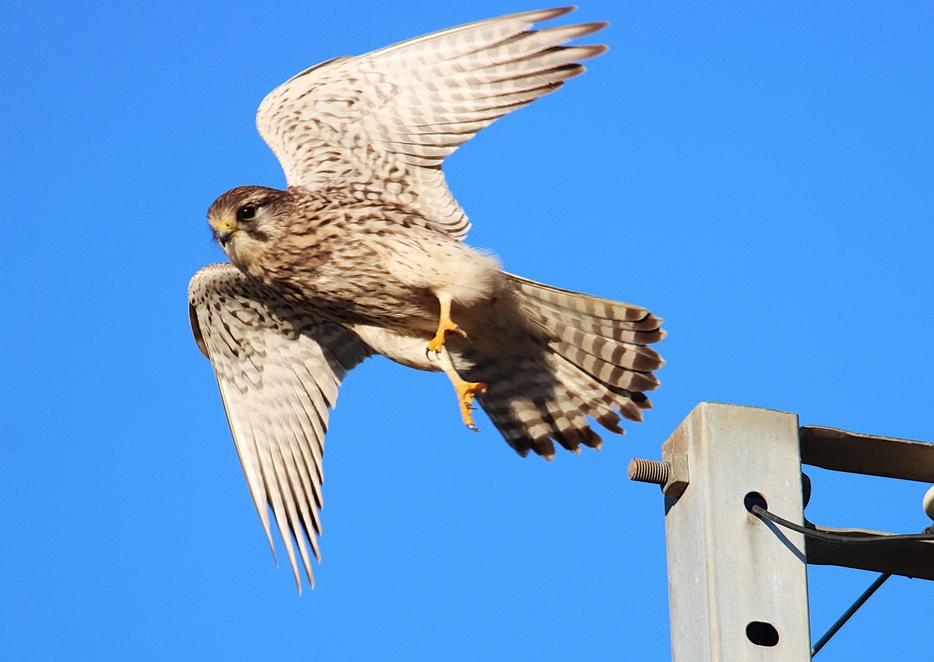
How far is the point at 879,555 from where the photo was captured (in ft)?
11.5

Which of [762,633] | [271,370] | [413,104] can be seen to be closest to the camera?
[762,633]

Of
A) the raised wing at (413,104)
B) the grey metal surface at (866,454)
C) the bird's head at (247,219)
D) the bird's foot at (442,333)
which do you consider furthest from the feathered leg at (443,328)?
the grey metal surface at (866,454)

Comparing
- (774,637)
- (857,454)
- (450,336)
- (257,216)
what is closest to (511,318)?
(450,336)

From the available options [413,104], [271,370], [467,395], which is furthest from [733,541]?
[271,370]

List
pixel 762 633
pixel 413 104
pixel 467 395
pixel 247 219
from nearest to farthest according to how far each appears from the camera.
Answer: pixel 762 633 → pixel 467 395 → pixel 247 219 → pixel 413 104

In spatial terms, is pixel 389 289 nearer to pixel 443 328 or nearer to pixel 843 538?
pixel 443 328

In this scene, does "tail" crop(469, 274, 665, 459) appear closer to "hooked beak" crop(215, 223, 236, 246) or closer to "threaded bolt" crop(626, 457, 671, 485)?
"hooked beak" crop(215, 223, 236, 246)

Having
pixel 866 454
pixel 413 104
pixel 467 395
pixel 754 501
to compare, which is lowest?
pixel 754 501

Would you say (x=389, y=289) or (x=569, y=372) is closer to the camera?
(x=389, y=289)

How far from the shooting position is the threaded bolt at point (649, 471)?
3.18m

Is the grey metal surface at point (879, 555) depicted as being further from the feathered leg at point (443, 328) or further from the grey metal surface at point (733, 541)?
the feathered leg at point (443, 328)

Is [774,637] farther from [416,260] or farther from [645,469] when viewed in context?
[416,260]

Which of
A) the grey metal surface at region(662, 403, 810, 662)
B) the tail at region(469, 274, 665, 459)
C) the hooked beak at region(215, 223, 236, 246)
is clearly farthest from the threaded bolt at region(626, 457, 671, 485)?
the hooked beak at region(215, 223, 236, 246)

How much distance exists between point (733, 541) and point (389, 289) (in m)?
2.67
